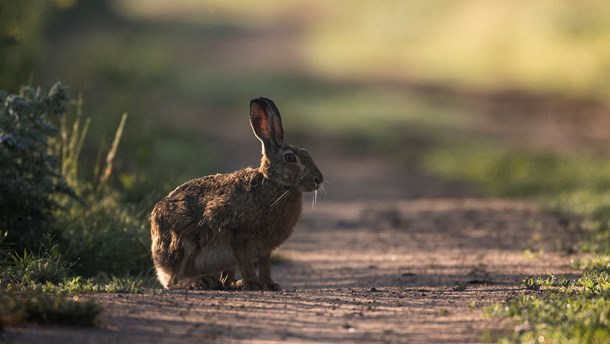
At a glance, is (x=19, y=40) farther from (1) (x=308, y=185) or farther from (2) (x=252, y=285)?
(2) (x=252, y=285)

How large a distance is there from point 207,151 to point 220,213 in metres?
10.2

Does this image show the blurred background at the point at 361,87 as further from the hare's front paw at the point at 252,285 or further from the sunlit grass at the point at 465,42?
the hare's front paw at the point at 252,285

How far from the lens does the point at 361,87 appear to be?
30156 mm

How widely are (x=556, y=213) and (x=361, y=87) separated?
60.0 feet

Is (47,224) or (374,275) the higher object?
(47,224)

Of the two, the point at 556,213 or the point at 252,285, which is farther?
the point at 556,213

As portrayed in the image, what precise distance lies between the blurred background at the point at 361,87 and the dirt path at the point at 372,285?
5.58 feet

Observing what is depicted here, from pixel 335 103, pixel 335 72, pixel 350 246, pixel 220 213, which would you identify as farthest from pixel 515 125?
pixel 220 213

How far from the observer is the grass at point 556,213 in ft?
19.5

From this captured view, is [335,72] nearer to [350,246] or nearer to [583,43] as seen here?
[583,43]

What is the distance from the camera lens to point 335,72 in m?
33.5

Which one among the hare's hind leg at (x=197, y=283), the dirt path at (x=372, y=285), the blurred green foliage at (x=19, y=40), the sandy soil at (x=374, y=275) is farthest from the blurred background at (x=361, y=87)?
the hare's hind leg at (x=197, y=283)

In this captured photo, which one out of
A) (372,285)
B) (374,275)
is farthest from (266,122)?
(374,275)

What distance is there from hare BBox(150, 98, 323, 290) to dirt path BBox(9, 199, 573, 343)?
399 millimetres
